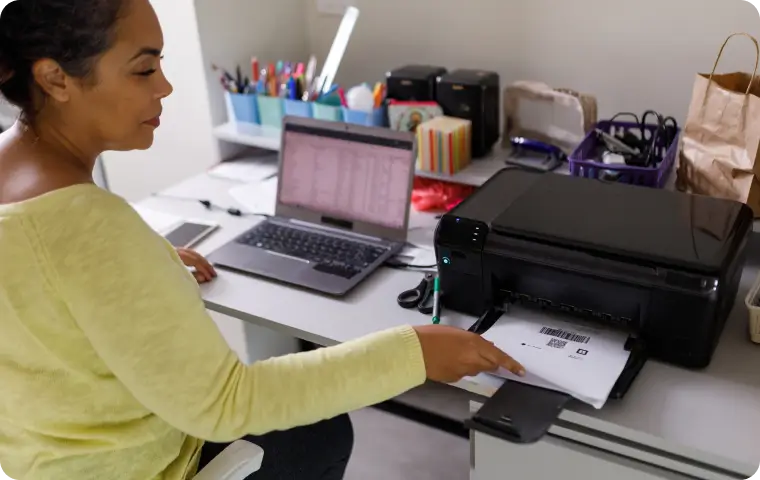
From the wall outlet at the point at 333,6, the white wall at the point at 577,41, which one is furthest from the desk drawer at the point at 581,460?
the wall outlet at the point at 333,6

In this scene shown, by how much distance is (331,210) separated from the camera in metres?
1.55

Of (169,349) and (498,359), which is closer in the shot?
(169,349)

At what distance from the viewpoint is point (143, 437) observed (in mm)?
965

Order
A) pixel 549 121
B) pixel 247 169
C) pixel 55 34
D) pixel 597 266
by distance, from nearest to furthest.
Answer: pixel 55 34 → pixel 597 266 → pixel 549 121 → pixel 247 169

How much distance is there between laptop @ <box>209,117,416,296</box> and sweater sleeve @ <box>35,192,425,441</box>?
0.43m

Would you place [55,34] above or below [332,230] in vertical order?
above

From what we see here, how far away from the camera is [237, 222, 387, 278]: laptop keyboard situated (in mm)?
1414

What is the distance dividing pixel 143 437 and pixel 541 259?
2.03ft

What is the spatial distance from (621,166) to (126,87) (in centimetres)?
95

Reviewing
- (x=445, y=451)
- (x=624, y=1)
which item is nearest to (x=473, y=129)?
(x=624, y=1)

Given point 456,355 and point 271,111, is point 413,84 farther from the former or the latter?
point 456,355

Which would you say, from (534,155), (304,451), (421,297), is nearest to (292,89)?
(534,155)

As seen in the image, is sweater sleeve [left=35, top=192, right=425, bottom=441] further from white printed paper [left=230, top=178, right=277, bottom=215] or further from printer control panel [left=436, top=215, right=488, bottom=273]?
white printed paper [left=230, top=178, right=277, bottom=215]

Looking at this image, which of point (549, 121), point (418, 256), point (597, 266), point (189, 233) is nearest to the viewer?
point (597, 266)
